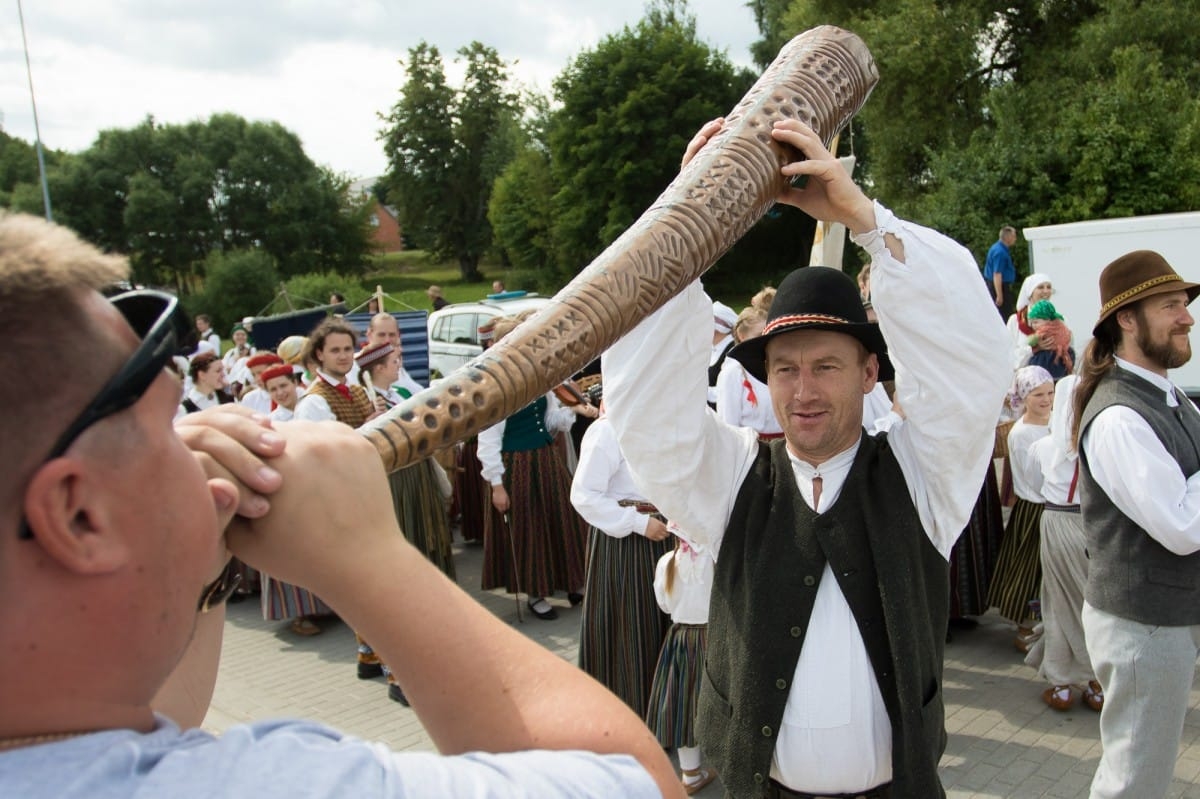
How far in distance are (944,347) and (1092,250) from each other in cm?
1006

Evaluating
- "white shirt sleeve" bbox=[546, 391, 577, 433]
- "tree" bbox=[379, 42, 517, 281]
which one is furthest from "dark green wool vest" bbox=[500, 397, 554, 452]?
"tree" bbox=[379, 42, 517, 281]

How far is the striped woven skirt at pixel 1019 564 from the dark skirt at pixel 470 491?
4.28 metres

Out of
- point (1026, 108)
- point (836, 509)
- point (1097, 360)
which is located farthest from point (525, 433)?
point (1026, 108)

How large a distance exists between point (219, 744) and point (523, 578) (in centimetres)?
601

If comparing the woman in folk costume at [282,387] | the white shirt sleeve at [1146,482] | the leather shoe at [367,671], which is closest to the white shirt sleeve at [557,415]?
the woman in folk costume at [282,387]

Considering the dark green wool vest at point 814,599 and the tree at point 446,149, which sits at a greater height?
the tree at point 446,149

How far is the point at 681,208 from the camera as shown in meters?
1.45

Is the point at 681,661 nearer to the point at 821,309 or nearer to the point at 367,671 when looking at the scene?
the point at 821,309

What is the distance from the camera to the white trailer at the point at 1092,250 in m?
9.98

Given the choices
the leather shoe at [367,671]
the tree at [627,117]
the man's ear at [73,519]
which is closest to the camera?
the man's ear at [73,519]

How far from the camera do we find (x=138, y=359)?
688 mm

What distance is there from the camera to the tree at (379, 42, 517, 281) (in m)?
53.3

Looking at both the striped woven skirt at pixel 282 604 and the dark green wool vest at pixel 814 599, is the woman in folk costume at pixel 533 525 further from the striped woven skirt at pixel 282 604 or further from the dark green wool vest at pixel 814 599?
the dark green wool vest at pixel 814 599

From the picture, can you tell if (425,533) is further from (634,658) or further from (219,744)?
(219,744)
